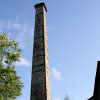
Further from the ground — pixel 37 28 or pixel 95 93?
pixel 37 28

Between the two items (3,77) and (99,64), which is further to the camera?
(3,77)

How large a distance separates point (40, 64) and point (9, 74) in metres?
2.80

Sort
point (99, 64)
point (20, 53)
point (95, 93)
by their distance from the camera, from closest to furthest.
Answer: point (99, 64), point (95, 93), point (20, 53)

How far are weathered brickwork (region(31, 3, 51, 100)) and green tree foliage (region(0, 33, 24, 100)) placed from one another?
2199 millimetres

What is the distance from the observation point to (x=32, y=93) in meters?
10.3

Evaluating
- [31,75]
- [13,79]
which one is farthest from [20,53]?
[31,75]

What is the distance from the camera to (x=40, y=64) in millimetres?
10859

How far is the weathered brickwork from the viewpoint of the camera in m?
10.1

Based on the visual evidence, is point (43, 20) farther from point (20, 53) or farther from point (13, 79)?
point (13, 79)

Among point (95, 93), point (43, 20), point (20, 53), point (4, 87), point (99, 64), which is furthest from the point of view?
point (20, 53)

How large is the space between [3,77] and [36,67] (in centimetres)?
285

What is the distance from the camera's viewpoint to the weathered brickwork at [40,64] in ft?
33.3

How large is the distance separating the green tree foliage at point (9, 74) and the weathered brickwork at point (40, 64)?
220 cm

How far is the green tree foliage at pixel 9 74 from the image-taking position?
1173 cm
